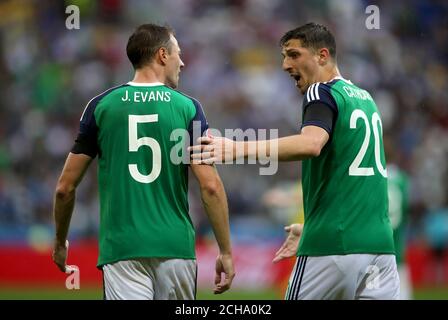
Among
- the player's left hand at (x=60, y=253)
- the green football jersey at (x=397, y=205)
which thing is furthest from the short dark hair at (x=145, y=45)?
the green football jersey at (x=397, y=205)


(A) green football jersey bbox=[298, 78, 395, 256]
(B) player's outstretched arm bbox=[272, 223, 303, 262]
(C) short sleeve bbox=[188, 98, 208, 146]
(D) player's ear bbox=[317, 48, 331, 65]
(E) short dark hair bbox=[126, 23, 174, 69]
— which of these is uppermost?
(E) short dark hair bbox=[126, 23, 174, 69]

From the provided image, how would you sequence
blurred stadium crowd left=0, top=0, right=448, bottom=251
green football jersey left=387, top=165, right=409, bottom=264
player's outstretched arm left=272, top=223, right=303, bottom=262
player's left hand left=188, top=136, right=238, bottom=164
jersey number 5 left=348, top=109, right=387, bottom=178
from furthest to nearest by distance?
blurred stadium crowd left=0, top=0, right=448, bottom=251, green football jersey left=387, top=165, right=409, bottom=264, player's outstretched arm left=272, top=223, right=303, bottom=262, jersey number 5 left=348, top=109, right=387, bottom=178, player's left hand left=188, top=136, right=238, bottom=164

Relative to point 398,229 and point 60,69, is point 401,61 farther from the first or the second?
point 398,229

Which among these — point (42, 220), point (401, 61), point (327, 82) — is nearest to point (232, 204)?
point (42, 220)

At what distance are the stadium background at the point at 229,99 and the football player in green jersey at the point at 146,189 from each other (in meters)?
8.02

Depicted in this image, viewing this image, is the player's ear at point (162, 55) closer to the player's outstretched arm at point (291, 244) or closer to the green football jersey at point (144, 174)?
the green football jersey at point (144, 174)

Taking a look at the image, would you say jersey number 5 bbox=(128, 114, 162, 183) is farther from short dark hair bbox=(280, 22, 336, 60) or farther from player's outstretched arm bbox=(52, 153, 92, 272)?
short dark hair bbox=(280, 22, 336, 60)

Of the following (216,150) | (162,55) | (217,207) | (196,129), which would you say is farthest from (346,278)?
(162,55)

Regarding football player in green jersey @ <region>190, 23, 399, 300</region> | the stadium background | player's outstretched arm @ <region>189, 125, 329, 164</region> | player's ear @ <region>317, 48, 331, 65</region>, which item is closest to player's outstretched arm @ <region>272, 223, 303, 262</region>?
football player in green jersey @ <region>190, 23, 399, 300</region>

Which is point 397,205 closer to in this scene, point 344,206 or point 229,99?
point 344,206

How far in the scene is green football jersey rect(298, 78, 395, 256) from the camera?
5.22 metres

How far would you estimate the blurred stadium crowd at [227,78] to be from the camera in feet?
49.2

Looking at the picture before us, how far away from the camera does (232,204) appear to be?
14.9 meters

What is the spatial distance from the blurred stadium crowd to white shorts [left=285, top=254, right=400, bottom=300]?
29.6ft
